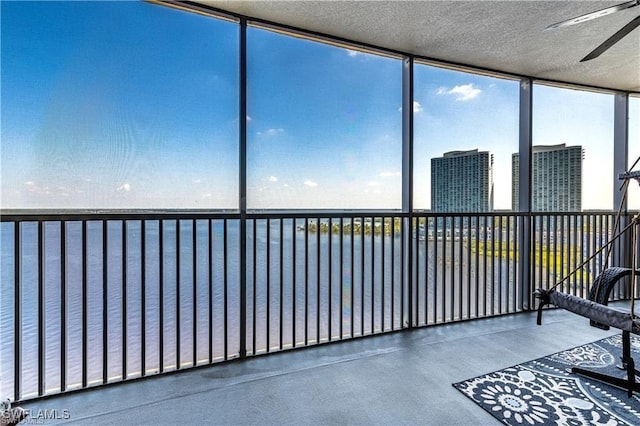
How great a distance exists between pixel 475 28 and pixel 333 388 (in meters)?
2.89

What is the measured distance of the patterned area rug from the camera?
6.09 ft

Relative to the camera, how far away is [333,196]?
2.93 m

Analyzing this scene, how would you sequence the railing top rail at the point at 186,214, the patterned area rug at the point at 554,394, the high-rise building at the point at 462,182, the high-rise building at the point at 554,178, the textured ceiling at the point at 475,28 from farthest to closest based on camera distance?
the high-rise building at the point at 554,178 → the high-rise building at the point at 462,182 → the textured ceiling at the point at 475,28 → the railing top rail at the point at 186,214 → the patterned area rug at the point at 554,394

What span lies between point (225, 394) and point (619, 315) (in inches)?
92.5

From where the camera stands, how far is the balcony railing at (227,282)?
6.77ft

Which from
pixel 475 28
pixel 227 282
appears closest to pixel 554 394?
pixel 227 282

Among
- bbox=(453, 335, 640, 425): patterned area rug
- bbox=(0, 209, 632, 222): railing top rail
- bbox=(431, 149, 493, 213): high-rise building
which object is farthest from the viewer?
bbox=(431, 149, 493, 213): high-rise building

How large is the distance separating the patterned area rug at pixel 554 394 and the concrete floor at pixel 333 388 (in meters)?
0.11

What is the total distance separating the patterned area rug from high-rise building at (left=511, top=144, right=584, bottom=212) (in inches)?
70.1

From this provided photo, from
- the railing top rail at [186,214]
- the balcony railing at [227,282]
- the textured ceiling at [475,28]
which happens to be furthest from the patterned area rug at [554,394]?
the textured ceiling at [475,28]

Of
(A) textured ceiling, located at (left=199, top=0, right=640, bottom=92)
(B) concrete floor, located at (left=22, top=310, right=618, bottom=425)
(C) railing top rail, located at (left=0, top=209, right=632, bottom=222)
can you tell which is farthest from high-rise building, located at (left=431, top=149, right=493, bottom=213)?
(B) concrete floor, located at (left=22, top=310, right=618, bottom=425)

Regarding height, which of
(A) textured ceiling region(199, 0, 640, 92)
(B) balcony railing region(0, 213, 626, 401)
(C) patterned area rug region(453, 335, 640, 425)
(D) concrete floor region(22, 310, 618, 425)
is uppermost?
(A) textured ceiling region(199, 0, 640, 92)

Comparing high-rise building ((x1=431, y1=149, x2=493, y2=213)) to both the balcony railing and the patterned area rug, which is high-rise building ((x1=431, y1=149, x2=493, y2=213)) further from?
the patterned area rug

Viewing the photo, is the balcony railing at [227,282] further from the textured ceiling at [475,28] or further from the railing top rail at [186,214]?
the textured ceiling at [475,28]
